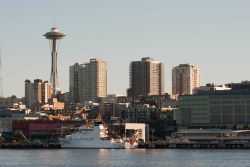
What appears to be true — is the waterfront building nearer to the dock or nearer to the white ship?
the dock

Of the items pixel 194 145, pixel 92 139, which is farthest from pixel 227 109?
pixel 92 139

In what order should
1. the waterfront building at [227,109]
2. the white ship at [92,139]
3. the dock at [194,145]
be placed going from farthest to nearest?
the waterfront building at [227,109] → the dock at [194,145] → the white ship at [92,139]

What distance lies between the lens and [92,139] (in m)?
152

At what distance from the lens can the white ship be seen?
151375 millimetres

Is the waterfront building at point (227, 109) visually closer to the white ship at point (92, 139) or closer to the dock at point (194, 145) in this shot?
the dock at point (194, 145)

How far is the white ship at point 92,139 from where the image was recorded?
151375mm

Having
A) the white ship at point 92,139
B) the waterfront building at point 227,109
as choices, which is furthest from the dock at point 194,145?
the waterfront building at point 227,109

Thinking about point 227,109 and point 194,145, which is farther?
point 227,109

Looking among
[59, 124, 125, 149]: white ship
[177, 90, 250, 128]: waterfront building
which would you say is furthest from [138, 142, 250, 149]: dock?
[177, 90, 250, 128]: waterfront building

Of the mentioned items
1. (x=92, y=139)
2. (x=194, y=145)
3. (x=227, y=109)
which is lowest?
(x=194, y=145)


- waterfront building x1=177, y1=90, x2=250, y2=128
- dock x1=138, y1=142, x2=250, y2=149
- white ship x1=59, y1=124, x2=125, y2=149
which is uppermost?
waterfront building x1=177, y1=90, x2=250, y2=128

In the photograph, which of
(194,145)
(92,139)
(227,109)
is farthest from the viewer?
(227,109)

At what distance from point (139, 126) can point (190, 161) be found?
73.9 meters

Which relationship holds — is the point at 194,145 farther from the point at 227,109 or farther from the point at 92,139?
the point at 227,109
